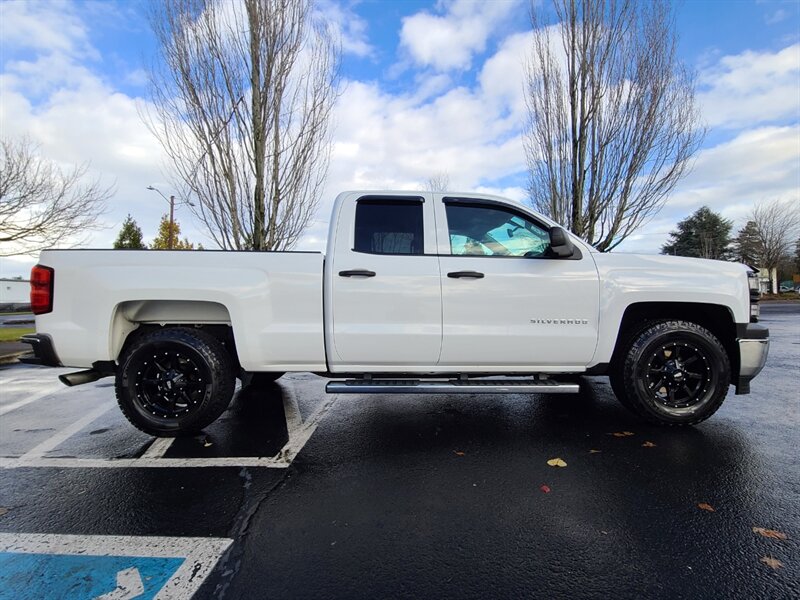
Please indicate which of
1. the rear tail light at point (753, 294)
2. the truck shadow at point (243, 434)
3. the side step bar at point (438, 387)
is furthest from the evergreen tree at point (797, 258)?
the truck shadow at point (243, 434)

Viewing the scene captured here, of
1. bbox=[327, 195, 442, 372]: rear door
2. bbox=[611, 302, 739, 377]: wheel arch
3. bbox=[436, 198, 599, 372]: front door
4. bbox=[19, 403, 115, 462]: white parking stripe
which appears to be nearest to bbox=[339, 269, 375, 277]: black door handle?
bbox=[327, 195, 442, 372]: rear door

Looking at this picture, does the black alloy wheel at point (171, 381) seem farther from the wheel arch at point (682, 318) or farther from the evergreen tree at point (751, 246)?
the evergreen tree at point (751, 246)

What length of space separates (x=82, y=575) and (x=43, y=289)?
8.13 ft

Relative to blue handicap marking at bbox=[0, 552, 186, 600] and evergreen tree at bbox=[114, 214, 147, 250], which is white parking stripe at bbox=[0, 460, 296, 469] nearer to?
blue handicap marking at bbox=[0, 552, 186, 600]

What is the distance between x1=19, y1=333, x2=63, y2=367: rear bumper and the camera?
135 inches

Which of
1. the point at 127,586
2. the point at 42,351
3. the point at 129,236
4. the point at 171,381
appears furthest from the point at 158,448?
the point at 129,236

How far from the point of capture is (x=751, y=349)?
142 inches

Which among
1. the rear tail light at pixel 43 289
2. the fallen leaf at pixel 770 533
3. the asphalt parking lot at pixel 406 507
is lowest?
the fallen leaf at pixel 770 533

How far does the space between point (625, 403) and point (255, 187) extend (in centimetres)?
864

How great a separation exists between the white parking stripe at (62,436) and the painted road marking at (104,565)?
1.38 meters

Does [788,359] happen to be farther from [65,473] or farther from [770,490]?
[65,473]

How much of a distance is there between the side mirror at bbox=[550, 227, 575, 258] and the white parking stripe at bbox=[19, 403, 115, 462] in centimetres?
453

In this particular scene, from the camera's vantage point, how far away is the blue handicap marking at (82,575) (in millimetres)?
1815

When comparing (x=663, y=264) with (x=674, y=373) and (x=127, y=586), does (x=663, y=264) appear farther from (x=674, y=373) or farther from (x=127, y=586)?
(x=127, y=586)
